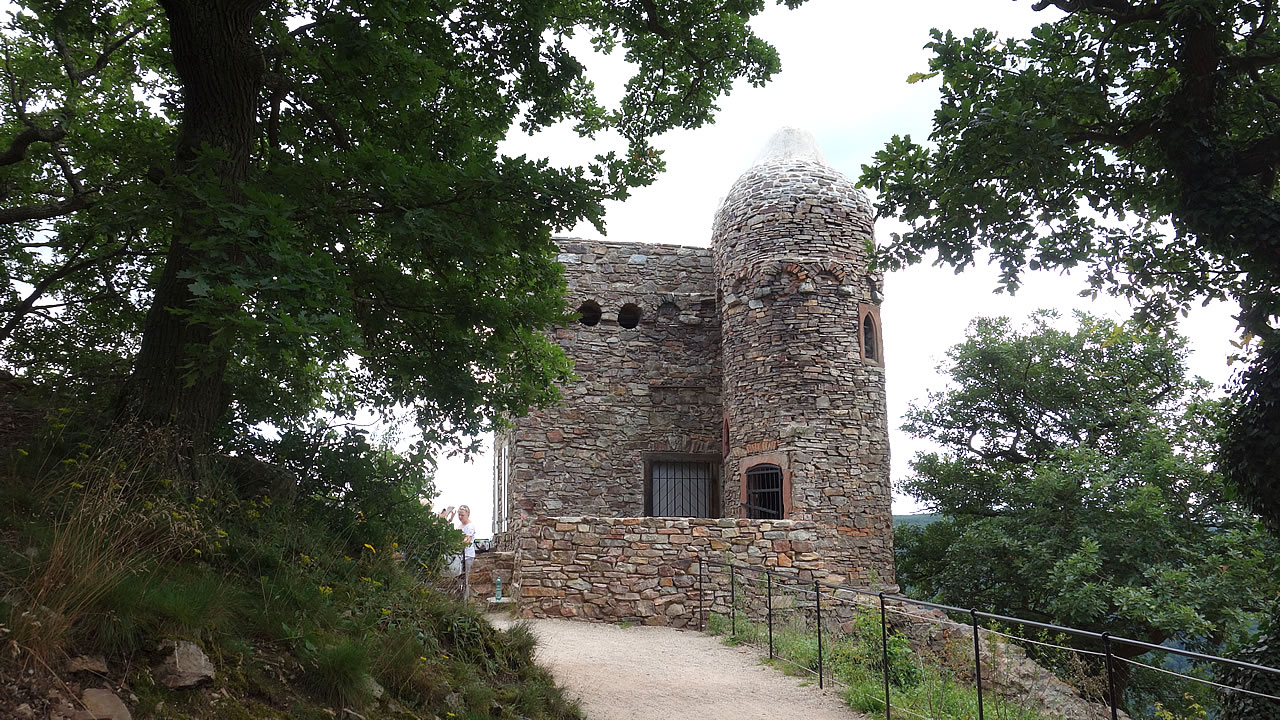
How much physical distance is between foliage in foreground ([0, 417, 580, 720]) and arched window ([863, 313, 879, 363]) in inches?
388

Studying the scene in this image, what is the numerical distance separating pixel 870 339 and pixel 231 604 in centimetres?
1200

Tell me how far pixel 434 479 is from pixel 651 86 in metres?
4.76

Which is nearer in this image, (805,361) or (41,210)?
(41,210)

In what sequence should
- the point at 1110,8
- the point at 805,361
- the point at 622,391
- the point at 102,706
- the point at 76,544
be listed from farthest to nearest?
the point at 622,391
the point at 805,361
the point at 1110,8
the point at 76,544
the point at 102,706

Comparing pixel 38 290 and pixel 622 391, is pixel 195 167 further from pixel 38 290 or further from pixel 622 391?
pixel 622 391

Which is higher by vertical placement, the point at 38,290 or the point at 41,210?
the point at 41,210

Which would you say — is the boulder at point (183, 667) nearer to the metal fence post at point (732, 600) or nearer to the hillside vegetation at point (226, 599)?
the hillside vegetation at point (226, 599)

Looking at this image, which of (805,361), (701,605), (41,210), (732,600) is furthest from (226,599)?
(805,361)

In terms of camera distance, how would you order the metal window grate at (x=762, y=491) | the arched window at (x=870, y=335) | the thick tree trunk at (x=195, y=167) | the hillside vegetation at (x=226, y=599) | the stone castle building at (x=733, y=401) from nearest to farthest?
the hillside vegetation at (x=226, y=599), the thick tree trunk at (x=195, y=167), the stone castle building at (x=733, y=401), the metal window grate at (x=762, y=491), the arched window at (x=870, y=335)

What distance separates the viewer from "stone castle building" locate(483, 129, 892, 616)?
42.8 feet

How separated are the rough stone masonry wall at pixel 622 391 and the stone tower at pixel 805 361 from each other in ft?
3.72

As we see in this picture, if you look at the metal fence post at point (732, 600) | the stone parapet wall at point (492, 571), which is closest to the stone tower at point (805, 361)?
the metal fence post at point (732, 600)

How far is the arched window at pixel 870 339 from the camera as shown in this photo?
14352 mm

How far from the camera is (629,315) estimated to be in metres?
16.5
